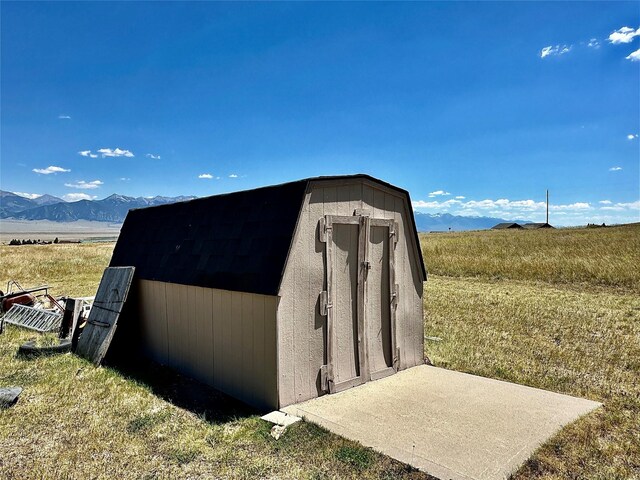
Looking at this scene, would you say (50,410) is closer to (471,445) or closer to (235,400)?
(235,400)

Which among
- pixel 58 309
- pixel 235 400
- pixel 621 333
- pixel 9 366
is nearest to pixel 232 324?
pixel 235 400

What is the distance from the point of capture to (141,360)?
8.01m

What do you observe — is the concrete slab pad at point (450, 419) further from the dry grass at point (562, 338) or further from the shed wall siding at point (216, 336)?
the shed wall siding at point (216, 336)

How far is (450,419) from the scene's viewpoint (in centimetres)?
498

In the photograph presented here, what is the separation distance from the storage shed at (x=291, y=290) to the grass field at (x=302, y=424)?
2.40ft

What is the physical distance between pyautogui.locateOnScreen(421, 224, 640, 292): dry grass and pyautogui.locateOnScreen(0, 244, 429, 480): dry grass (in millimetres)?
17930

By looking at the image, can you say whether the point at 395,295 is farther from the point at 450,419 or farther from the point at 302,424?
the point at 302,424

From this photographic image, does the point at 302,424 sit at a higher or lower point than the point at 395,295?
lower

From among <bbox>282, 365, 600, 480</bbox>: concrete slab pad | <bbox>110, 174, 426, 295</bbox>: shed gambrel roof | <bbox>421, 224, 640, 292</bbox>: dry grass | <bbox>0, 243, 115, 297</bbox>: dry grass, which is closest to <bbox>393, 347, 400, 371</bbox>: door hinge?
<bbox>282, 365, 600, 480</bbox>: concrete slab pad

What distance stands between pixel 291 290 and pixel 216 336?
1.67m

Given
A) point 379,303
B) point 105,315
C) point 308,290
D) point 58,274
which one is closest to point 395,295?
point 379,303

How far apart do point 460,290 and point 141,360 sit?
12970 mm

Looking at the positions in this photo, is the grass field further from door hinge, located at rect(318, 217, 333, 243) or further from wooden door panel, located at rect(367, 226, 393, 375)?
door hinge, located at rect(318, 217, 333, 243)

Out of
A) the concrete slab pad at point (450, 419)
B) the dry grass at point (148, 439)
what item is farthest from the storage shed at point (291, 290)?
the dry grass at point (148, 439)
